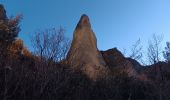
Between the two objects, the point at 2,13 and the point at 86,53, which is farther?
the point at 86,53

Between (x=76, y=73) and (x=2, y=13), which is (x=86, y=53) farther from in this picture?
(x=2, y=13)

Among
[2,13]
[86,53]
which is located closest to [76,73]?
[86,53]

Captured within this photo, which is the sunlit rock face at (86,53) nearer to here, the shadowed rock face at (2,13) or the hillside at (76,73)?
the hillside at (76,73)

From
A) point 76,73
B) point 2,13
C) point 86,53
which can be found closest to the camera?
point 76,73

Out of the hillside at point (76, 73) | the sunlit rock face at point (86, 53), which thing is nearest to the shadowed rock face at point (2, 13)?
the hillside at point (76, 73)

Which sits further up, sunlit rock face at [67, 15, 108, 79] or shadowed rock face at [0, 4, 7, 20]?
shadowed rock face at [0, 4, 7, 20]

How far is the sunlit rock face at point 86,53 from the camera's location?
124 feet

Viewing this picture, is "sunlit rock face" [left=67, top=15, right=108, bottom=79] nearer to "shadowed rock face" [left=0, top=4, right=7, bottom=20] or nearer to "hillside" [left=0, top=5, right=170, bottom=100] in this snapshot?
"hillside" [left=0, top=5, right=170, bottom=100]

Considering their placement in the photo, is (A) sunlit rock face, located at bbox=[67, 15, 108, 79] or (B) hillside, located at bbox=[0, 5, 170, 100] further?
(A) sunlit rock face, located at bbox=[67, 15, 108, 79]

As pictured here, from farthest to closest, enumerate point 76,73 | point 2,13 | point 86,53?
point 86,53
point 2,13
point 76,73

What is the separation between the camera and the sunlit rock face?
37.8 meters

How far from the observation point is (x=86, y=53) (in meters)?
41.7

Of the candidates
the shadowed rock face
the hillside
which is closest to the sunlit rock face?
the hillside

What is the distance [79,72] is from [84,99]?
13.4ft
